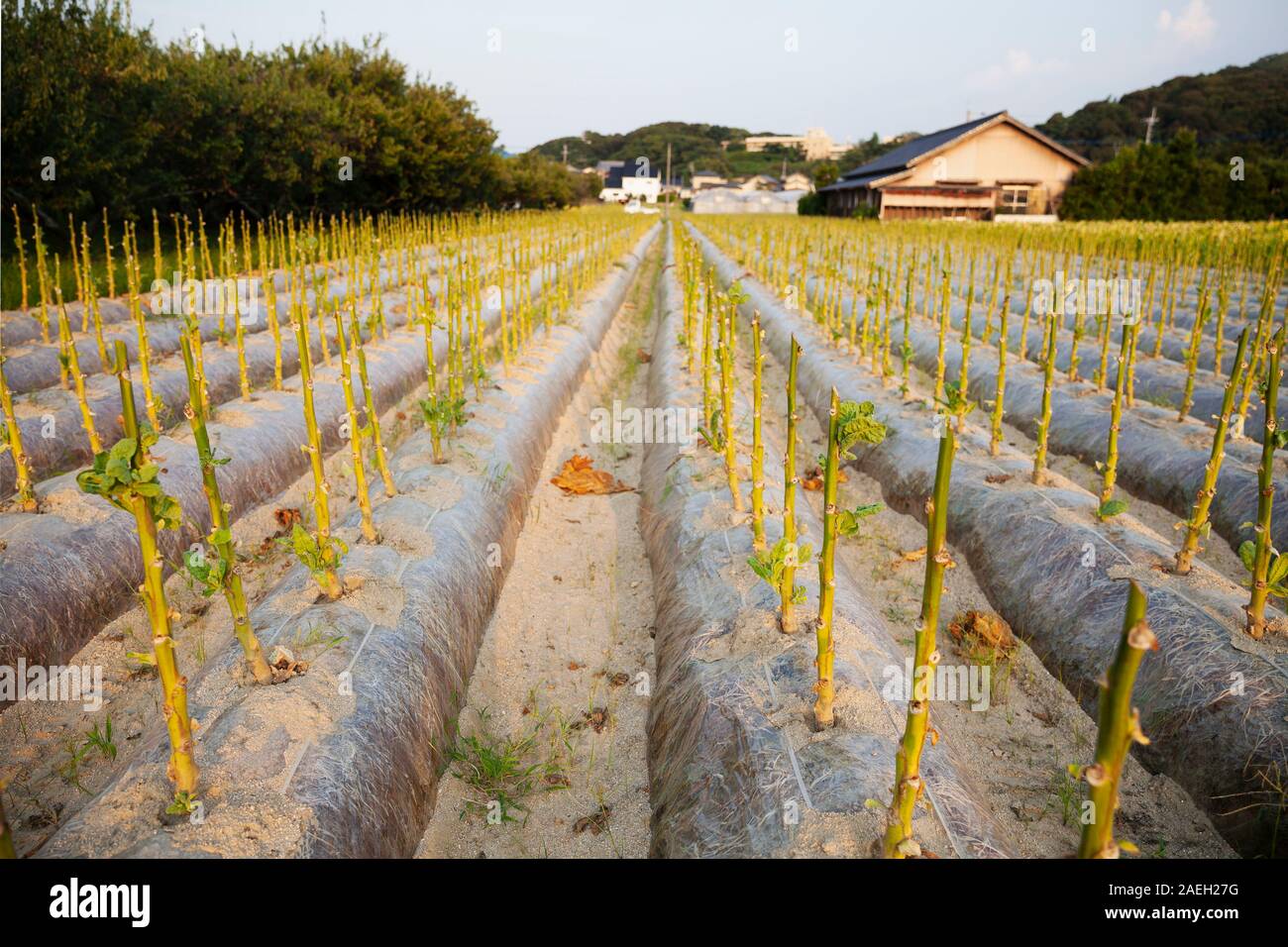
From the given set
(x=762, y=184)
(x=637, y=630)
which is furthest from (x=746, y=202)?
(x=637, y=630)

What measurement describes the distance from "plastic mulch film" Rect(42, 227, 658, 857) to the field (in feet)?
0.05

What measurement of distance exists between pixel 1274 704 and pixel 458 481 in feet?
13.4

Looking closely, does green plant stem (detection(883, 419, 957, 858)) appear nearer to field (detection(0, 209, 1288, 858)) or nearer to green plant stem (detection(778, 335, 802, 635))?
field (detection(0, 209, 1288, 858))

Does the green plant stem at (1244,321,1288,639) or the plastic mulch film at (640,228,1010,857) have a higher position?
the green plant stem at (1244,321,1288,639)

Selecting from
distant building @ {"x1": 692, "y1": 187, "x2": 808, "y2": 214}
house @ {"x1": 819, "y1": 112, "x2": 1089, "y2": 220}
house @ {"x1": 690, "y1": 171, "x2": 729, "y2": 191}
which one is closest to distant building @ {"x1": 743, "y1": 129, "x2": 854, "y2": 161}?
house @ {"x1": 690, "y1": 171, "x2": 729, "y2": 191}

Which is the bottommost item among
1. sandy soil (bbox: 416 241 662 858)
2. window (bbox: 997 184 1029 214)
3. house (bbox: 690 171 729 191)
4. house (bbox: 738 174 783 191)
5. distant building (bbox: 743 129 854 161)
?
sandy soil (bbox: 416 241 662 858)

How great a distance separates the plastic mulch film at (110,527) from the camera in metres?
3.53

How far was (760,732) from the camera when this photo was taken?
100 inches

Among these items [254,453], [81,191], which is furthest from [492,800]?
[81,191]

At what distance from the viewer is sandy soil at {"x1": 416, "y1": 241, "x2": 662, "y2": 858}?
2.86 meters

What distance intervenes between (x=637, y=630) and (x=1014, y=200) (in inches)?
1414

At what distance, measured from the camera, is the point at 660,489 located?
5.15 m
